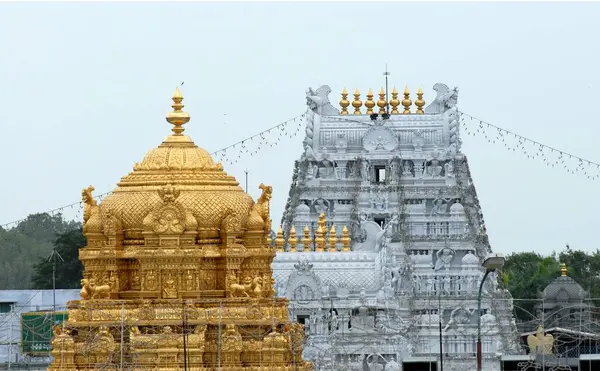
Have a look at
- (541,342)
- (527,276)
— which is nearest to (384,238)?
(541,342)

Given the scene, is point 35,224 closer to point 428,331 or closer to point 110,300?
point 428,331

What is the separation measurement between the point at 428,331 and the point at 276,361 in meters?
42.0

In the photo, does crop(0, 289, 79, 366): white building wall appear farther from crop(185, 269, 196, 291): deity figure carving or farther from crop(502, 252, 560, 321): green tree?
crop(185, 269, 196, 291): deity figure carving

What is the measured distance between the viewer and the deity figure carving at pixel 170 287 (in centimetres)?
5381

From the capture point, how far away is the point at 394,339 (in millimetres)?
90625

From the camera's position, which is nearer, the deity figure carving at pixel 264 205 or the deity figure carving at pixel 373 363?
the deity figure carving at pixel 264 205

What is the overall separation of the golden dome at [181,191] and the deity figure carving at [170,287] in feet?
2.86

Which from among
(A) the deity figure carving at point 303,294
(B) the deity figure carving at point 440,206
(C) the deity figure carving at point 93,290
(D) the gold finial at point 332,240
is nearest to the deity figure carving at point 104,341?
(C) the deity figure carving at point 93,290

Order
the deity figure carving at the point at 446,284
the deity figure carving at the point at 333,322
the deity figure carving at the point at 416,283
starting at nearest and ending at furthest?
1. the deity figure carving at the point at 333,322
2. the deity figure carving at the point at 416,283
3. the deity figure carving at the point at 446,284

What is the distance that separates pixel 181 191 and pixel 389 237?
43600mm

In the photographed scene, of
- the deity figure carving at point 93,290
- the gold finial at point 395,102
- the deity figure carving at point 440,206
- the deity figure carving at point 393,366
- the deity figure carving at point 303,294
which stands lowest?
the deity figure carving at point 93,290

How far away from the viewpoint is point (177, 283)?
53.8 metres

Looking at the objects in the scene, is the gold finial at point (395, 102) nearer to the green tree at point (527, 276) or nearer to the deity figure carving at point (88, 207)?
the green tree at point (527, 276)

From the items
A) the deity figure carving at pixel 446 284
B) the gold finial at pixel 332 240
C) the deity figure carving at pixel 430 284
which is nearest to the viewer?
the gold finial at pixel 332 240
